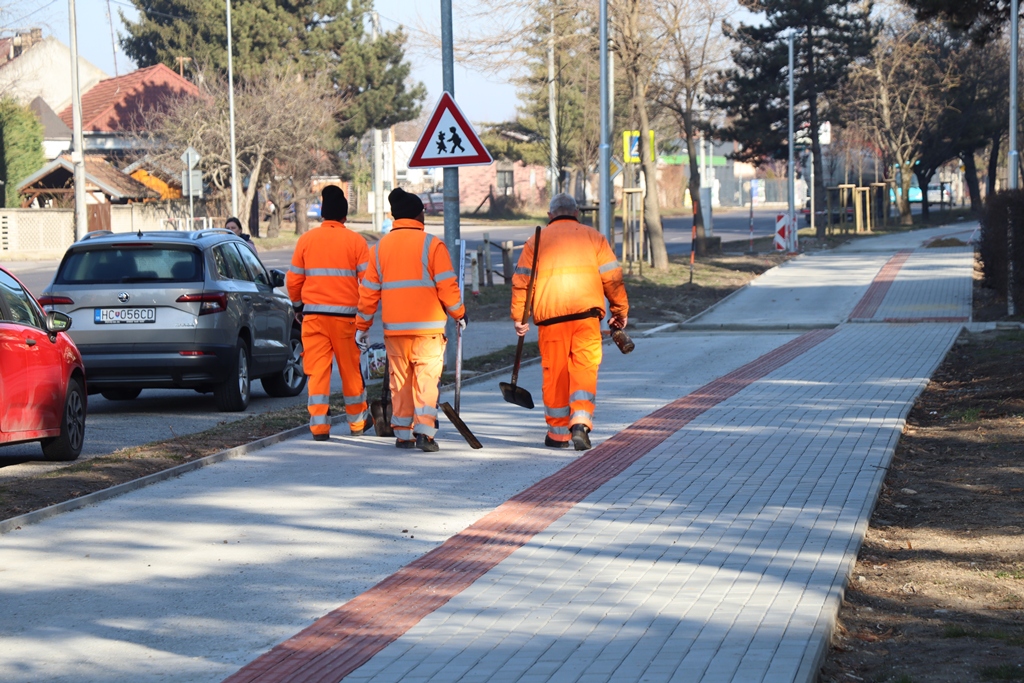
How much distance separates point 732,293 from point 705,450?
18202 mm

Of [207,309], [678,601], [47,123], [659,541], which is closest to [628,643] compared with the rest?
[678,601]

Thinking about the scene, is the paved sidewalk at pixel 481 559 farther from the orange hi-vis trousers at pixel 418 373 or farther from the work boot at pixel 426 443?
the orange hi-vis trousers at pixel 418 373

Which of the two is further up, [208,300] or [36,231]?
[36,231]

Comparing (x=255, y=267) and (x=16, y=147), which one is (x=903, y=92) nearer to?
(x=16, y=147)

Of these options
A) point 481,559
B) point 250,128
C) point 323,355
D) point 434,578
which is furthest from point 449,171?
point 250,128

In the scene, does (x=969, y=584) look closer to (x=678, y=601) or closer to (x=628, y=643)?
(x=678, y=601)

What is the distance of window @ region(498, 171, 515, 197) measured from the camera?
90.8 m

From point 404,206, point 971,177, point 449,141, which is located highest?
point 971,177

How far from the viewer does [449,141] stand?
12727 millimetres

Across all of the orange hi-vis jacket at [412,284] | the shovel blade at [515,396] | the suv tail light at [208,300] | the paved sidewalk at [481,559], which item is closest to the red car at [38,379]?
Answer: the paved sidewalk at [481,559]

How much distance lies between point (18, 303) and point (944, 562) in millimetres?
6626

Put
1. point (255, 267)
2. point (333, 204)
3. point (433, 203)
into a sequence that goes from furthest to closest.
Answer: point (433, 203), point (255, 267), point (333, 204)

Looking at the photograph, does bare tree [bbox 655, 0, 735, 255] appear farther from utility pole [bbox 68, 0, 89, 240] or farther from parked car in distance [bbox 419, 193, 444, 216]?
parked car in distance [bbox 419, 193, 444, 216]

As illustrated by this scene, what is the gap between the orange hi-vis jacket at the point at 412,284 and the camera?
9.61 m
